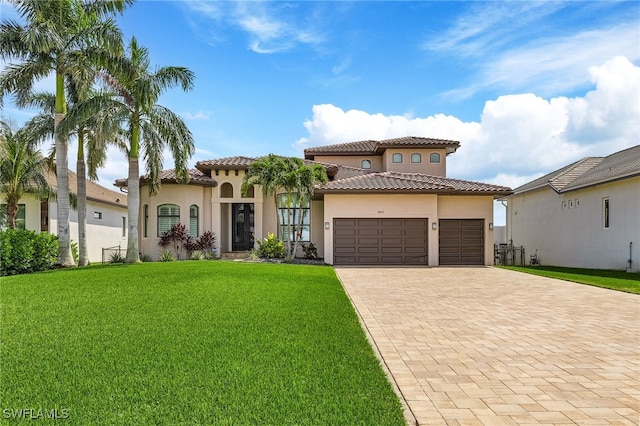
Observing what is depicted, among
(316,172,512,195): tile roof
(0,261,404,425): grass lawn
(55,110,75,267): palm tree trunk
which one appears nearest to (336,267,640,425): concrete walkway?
(0,261,404,425): grass lawn

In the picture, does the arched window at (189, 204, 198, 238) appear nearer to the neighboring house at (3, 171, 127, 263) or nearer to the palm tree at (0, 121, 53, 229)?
the neighboring house at (3, 171, 127, 263)

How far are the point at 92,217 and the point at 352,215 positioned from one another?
16983 millimetres

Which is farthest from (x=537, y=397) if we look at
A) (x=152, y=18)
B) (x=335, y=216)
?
(x=335, y=216)

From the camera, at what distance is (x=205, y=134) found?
20.1 meters

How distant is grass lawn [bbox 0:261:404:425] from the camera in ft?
12.4

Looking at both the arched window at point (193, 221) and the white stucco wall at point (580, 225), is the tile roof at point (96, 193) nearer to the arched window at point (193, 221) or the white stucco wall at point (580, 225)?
the arched window at point (193, 221)

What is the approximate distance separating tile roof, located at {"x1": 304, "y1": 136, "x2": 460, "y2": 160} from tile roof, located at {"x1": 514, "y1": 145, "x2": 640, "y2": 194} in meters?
6.00

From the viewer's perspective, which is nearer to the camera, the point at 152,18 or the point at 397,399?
the point at 397,399

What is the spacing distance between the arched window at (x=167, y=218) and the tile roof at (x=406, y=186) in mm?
7747

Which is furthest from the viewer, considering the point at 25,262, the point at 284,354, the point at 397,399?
the point at 25,262

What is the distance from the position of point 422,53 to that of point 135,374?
13839 mm

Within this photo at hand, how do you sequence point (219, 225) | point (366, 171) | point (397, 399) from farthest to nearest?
1. point (366, 171)
2. point (219, 225)
3. point (397, 399)

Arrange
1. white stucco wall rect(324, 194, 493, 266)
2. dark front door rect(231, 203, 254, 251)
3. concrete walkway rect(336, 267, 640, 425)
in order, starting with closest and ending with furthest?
concrete walkway rect(336, 267, 640, 425) < white stucco wall rect(324, 194, 493, 266) < dark front door rect(231, 203, 254, 251)

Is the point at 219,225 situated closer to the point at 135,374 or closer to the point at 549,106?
the point at 549,106
